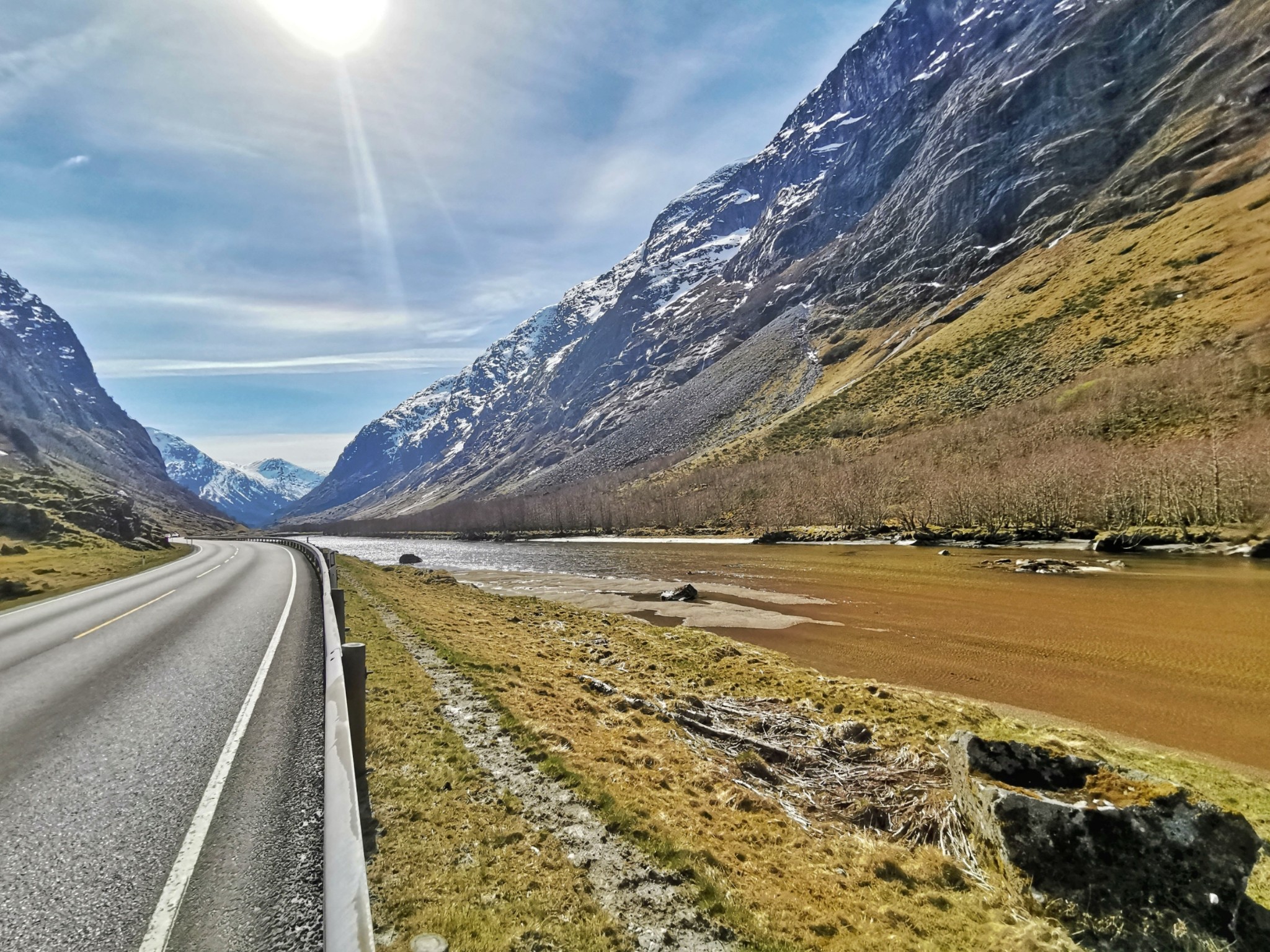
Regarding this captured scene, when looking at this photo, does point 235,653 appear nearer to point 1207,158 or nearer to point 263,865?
point 263,865

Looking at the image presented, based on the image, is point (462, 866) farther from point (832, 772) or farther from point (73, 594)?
point (73, 594)

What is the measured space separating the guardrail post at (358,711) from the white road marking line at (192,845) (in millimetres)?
1407

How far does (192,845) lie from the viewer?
17.4ft

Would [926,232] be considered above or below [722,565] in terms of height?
above

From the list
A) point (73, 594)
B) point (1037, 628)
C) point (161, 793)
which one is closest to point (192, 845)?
point (161, 793)

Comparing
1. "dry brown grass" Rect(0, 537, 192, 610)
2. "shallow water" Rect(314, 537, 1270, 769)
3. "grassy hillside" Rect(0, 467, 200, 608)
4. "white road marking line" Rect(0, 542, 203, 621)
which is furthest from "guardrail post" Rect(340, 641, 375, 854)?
"grassy hillside" Rect(0, 467, 200, 608)

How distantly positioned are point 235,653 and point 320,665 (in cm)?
278

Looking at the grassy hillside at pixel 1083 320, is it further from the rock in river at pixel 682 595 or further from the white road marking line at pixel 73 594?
the white road marking line at pixel 73 594

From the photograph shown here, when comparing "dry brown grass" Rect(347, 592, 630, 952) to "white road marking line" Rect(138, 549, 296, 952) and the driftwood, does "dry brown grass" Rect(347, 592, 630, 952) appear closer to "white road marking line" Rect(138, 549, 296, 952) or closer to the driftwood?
"white road marking line" Rect(138, 549, 296, 952)

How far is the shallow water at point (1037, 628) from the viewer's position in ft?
48.0

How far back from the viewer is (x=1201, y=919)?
535cm

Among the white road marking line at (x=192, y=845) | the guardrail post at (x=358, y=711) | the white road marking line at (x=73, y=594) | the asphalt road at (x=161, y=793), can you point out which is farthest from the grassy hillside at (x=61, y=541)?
the guardrail post at (x=358, y=711)

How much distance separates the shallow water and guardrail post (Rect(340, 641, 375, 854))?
16.0m

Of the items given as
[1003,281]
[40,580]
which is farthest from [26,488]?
[1003,281]
